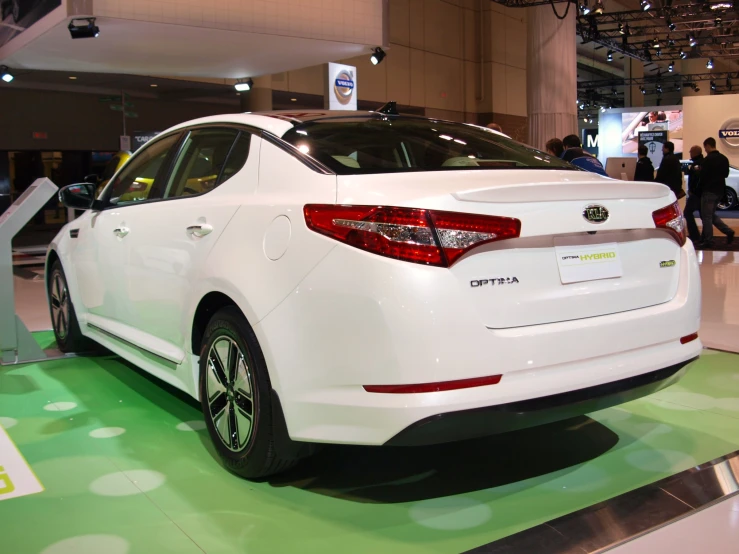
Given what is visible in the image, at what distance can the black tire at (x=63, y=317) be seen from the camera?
4.33m

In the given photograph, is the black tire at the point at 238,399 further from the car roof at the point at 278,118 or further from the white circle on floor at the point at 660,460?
the white circle on floor at the point at 660,460

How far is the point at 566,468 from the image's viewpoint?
2715 mm

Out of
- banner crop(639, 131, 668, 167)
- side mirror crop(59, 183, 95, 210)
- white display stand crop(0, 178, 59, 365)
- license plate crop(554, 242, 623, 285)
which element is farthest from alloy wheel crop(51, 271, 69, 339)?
banner crop(639, 131, 668, 167)

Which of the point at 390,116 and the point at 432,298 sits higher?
the point at 390,116

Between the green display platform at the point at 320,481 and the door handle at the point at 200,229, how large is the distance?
86cm

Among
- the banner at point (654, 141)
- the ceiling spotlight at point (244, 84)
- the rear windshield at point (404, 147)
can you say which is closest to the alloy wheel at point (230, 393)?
the rear windshield at point (404, 147)

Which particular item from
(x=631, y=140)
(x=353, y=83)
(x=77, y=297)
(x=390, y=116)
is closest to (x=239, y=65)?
(x=353, y=83)

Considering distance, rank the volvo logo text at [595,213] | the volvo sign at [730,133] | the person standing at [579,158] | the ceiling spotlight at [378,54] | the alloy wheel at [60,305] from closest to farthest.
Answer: the volvo logo text at [595,213] → the alloy wheel at [60,305] → the person standing at [579,158] → the ceiling spotlight at [378,54] → the volvo sign at [730,133]

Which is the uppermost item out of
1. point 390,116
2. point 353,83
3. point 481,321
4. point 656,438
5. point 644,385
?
point 353,83

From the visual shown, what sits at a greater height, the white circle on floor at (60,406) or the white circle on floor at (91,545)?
the white circle on floor at (60,406)

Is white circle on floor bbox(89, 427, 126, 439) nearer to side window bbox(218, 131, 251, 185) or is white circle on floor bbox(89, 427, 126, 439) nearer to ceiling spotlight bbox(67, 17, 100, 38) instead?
side window bbox(218, 131, 251, 185)

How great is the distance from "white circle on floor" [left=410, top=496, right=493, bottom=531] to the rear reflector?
0.51m

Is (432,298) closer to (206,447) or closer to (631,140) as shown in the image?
(206,447)

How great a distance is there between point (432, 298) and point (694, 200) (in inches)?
425
